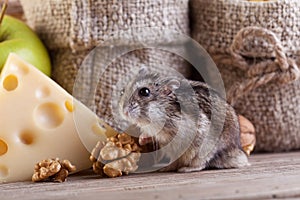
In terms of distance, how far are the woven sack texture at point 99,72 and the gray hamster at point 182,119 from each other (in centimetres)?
18

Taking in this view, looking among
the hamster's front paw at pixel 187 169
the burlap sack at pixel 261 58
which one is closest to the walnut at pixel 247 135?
the burlap sack at pixel 261 58

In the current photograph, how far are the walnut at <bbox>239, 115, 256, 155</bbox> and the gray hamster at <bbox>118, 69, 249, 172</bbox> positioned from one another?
12 centimetres

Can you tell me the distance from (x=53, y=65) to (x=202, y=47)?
36 centimetres

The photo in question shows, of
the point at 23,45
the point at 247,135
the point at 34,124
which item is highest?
the point at 23,45

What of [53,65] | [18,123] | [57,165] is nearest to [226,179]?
[57,165]

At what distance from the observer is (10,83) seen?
1101 millimetres

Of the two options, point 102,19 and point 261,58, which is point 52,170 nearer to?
point 102,19

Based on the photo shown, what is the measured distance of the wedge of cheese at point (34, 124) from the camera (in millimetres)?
1062

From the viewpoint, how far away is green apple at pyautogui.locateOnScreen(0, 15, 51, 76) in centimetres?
121

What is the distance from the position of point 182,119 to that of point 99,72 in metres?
0.29

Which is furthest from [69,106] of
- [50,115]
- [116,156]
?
[116,156]

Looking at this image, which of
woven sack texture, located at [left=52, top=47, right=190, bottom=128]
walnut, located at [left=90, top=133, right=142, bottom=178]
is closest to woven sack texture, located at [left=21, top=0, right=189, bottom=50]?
woven sack texture, located at [left=52, top=47, right=190, bottom=128]

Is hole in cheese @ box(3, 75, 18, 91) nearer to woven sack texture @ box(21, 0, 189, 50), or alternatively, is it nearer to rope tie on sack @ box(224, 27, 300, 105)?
woven sack texture @ box(21, 0, 189, 50)

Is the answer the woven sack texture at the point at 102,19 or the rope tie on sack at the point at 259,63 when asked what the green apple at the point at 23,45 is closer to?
the woven sack texture at the point at 102,19
